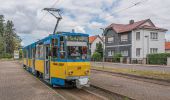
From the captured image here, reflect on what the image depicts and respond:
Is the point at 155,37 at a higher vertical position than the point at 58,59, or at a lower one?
higher

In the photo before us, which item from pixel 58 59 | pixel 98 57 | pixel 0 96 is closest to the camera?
pixel 0 96

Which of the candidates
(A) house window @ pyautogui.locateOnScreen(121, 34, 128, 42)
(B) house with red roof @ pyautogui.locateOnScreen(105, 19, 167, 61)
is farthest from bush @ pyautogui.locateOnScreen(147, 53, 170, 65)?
(A) house window @ pyautogui.locateOnScreen(121, 34, 128, 42)

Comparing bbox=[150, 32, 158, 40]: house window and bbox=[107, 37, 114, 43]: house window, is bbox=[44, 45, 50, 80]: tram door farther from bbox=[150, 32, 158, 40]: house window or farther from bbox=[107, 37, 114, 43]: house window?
bbox=[107, 37, 114, 43]: house window

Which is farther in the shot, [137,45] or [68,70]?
[137,45]

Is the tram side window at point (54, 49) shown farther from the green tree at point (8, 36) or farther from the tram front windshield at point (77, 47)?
the green tree at point (8, 36)

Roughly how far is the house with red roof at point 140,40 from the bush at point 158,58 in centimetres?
537

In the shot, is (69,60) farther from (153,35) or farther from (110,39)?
(110,39)

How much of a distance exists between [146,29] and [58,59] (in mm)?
43159

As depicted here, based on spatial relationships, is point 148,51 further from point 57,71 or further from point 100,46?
point 57,71

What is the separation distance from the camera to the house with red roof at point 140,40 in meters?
56.2

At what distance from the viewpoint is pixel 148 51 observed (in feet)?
184

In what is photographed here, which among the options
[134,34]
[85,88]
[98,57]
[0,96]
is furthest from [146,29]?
[0,96]

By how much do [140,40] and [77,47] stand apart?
4219cm

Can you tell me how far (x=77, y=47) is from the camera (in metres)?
15.8
